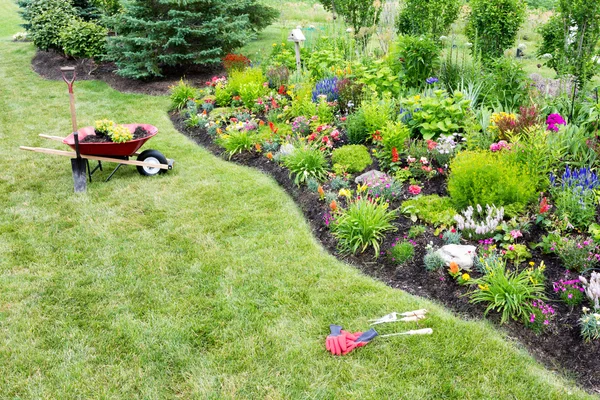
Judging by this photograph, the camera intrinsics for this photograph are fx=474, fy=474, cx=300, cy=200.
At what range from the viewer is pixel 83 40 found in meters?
11.0

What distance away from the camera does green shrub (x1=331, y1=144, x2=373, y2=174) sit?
Answer: 5223 mm

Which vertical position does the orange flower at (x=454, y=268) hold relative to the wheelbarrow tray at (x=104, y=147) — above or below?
below

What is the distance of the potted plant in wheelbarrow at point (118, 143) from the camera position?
533 cm

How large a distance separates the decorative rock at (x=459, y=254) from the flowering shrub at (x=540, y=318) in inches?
22.3

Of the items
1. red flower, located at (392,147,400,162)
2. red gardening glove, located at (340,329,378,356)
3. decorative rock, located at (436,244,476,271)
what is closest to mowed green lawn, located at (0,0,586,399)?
red gardening glove, located at (340,329,378,356)

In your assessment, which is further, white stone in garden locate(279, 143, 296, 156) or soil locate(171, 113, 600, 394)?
white stone in garden locate(279, 143, 296, 156)

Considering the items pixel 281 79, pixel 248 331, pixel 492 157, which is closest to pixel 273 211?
pixel 248 331

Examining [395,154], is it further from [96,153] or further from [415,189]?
[96,153]

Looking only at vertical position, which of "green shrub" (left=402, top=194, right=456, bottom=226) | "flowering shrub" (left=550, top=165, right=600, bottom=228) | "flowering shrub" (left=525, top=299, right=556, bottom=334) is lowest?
"flowering shrub" (left=525, top=299, right=556, bottom=334)

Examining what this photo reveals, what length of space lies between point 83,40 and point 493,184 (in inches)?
407

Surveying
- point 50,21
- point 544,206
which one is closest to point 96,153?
point 544,206

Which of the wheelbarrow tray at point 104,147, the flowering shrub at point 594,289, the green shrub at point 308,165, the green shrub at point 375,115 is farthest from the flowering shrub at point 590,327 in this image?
the wheelbarrow tray at point 104,147

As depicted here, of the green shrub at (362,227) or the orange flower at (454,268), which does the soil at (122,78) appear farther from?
the orange flower at (454,268)

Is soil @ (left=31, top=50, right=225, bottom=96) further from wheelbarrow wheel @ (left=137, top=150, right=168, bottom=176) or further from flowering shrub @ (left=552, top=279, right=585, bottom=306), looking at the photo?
flowering shrub @ (left=552, top=279, right=585, bottom=306)
